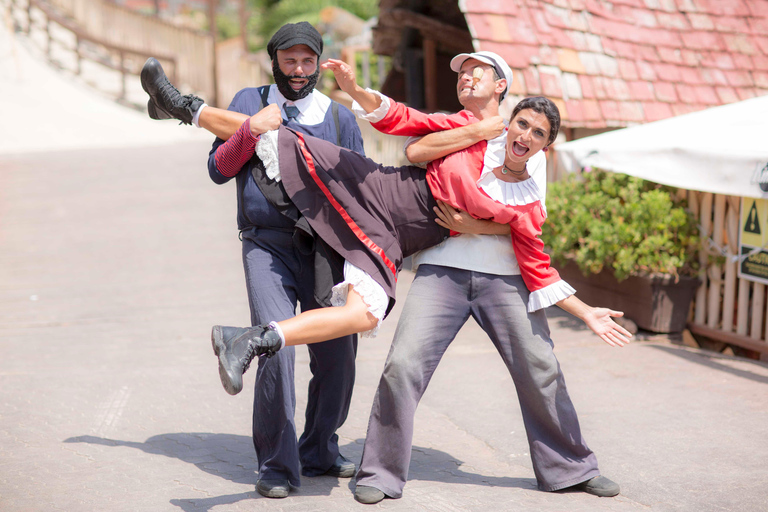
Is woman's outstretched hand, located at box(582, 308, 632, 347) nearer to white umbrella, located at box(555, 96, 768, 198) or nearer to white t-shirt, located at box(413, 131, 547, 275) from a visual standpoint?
white t-shirt, located at box(413, 131, 547, 275)

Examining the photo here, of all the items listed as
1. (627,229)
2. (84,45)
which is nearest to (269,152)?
(627,229)

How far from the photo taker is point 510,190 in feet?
11.6

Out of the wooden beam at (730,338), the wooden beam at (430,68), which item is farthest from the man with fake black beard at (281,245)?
the wooden beam at (430,68)

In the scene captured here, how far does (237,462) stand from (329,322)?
4.10 ft

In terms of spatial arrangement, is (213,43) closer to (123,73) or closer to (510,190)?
(123,73)

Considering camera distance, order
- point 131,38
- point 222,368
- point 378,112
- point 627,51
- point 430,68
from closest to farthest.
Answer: point 222,368 → point 378,112 → point 627,51 → point 430,68 → point 131,38

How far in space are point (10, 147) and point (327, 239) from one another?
17.0 meters

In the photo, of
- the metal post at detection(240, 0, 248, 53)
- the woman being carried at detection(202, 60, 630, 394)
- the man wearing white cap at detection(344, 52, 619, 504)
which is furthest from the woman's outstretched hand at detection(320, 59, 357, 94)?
the metal post at detection(240, 0, 248, 53)

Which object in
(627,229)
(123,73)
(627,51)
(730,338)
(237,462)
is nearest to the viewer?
(237,462)

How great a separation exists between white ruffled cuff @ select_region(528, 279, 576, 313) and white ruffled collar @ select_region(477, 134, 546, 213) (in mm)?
376

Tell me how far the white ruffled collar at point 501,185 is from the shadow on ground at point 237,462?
1372 mm

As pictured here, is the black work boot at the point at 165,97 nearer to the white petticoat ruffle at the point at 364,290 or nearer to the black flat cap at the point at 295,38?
the black flat cap at the point at 295,38

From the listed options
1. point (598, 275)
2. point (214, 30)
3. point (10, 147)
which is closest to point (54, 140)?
point (10, 147)

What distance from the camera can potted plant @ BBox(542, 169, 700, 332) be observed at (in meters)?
6.30
